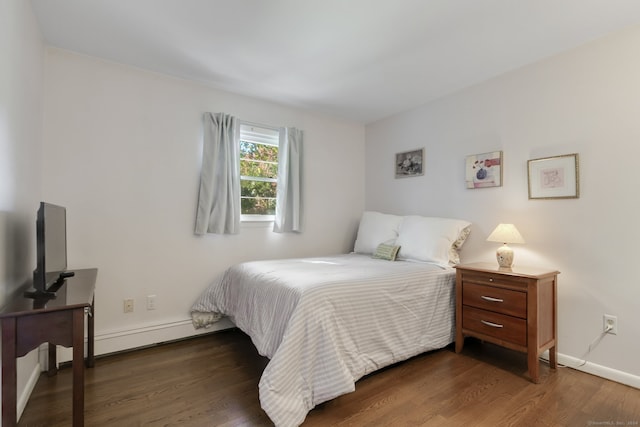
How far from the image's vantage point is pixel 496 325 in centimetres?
226

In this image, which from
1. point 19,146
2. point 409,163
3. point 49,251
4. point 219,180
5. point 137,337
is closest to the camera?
point 49,251

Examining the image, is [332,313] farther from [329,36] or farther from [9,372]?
→ [329,36]

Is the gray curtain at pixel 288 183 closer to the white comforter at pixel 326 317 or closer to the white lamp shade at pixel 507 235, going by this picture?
the white comforter at pixel 326 317

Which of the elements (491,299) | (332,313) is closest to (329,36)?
(332,313)

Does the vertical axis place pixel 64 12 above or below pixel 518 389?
above

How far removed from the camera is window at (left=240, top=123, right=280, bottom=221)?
124 inches

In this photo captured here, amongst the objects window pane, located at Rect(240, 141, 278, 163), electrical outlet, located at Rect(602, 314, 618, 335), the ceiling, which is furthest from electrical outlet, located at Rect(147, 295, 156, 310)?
electrical outlet, located at Rect(602, 314, 618, 335)

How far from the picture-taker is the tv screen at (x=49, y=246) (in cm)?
146

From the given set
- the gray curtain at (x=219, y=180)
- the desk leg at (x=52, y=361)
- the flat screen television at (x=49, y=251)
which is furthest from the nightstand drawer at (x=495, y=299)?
the desk leg at (x=52, y=361)

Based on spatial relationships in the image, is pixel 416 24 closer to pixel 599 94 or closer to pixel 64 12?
pixel 599 94

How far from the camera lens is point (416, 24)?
197 cm

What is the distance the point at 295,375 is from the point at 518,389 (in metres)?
1.41

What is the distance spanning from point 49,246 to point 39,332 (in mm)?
460

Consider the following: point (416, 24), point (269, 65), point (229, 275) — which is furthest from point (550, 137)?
point (229, 275)
